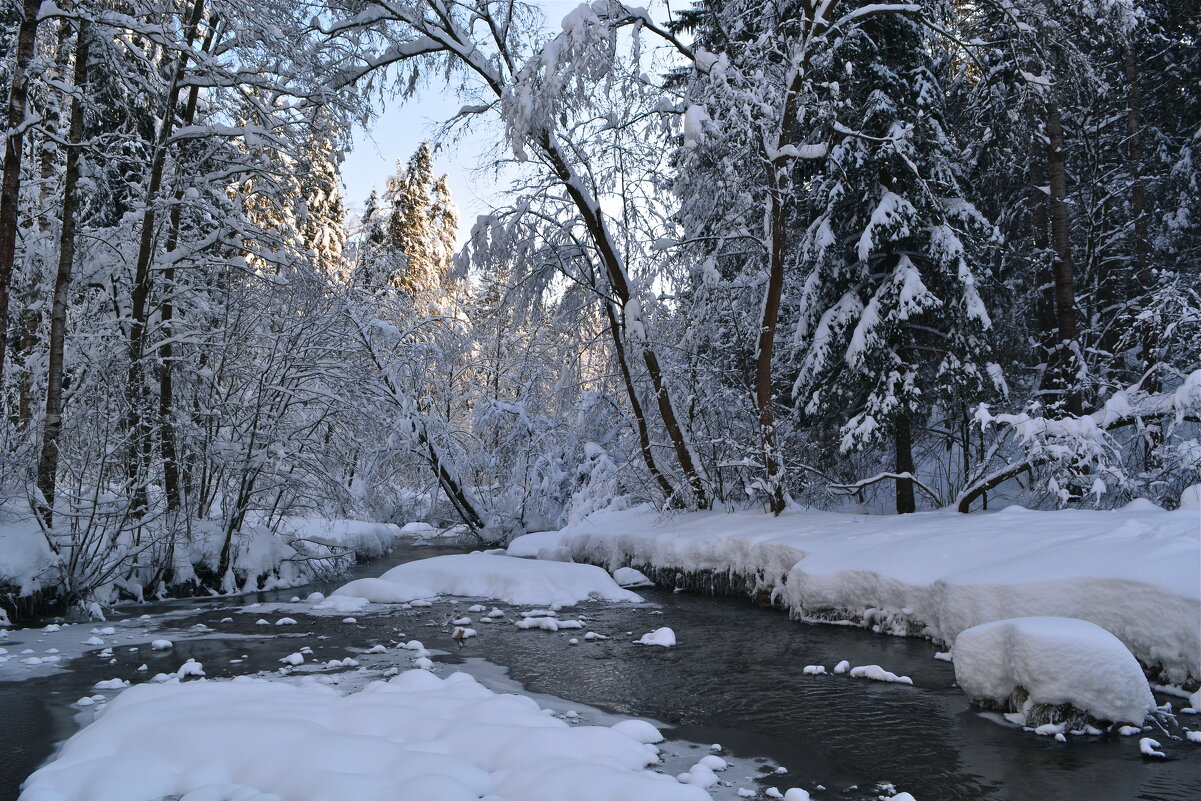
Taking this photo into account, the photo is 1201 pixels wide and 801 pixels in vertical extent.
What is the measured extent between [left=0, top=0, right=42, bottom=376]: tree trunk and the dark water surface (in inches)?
175

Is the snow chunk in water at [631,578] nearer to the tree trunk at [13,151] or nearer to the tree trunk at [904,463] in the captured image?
the tree trunk at [904,463]

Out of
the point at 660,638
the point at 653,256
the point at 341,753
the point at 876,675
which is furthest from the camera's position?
→ the point at 653,256

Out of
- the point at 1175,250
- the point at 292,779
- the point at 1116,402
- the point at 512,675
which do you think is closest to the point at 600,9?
the point at 1116,402

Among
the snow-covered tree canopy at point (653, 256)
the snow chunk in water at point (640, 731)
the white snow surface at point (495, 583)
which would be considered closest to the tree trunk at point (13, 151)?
the snow-covered tree canopy at point (653, 256)

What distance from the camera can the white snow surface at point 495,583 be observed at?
11.4 metres

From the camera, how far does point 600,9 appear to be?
40.8 ft

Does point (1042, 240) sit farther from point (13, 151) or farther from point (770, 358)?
point (13, 151)

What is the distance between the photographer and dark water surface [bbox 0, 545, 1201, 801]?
4.75 metres

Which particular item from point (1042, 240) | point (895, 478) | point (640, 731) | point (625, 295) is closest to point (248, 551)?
point (625, 295)

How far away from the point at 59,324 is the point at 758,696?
34.2 feet

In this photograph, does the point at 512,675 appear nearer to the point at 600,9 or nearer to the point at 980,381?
the point at 980,381

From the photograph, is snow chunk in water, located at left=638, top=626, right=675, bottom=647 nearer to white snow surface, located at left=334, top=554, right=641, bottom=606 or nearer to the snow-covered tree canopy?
white snow surface, located at left=334, top=554, right=641, bottom=606

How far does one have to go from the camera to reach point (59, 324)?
432 inches

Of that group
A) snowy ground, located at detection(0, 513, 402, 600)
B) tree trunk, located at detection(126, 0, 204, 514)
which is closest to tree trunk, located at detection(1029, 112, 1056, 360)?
snowy ground, located at detection(0, 513, 402, 600)
